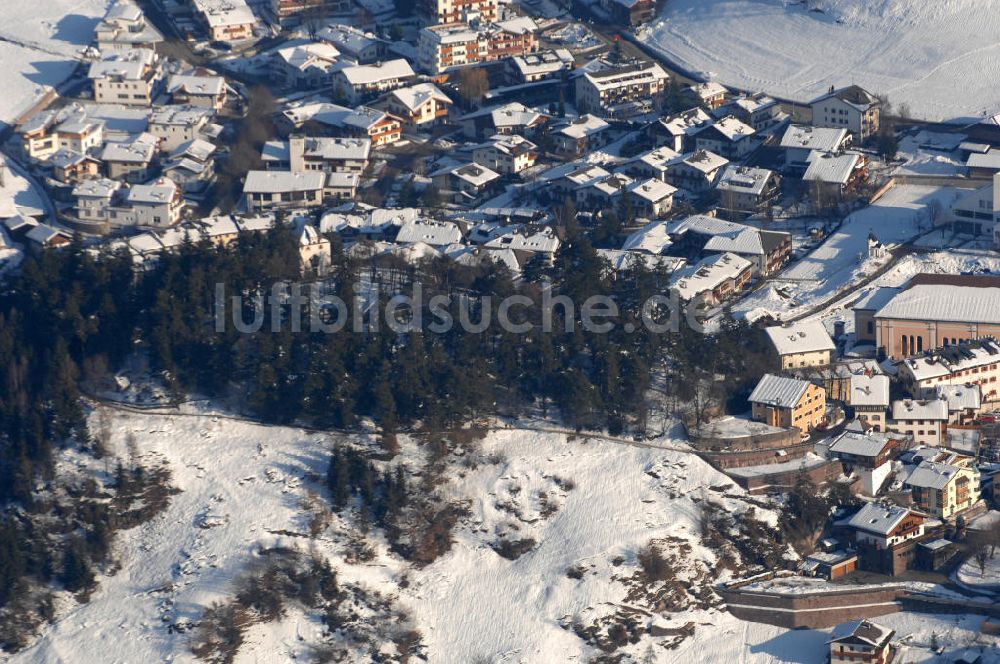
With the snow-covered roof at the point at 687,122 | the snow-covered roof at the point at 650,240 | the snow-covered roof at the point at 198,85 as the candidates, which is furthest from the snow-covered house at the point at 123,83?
the snow-covered roof at the point at 650,240

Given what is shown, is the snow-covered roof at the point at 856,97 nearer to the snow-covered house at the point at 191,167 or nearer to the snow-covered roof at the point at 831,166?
the snow-covered roof at the point at 831,166

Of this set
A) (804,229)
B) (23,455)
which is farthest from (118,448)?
(804,229)

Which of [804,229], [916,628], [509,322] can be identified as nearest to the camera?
[916,628]

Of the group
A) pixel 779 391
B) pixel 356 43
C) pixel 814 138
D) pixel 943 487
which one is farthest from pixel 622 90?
pixel 943 487

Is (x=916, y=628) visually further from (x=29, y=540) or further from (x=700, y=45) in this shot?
(x=700, y=45)

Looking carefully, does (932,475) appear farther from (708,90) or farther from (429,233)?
(708,90)

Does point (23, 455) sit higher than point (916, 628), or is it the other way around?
point (23, 455)
